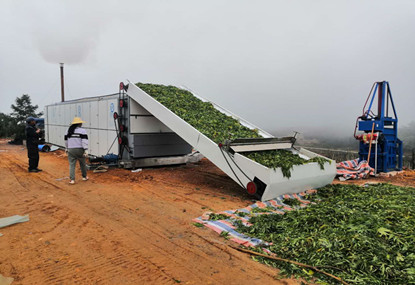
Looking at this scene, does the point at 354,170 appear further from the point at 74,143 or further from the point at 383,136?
the point at 74,143

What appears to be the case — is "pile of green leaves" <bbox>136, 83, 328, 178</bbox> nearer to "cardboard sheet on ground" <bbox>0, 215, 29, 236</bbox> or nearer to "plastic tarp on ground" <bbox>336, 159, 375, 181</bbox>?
"plastic tarp on ground" <bbox>336, 159, 375, 181</bbox>

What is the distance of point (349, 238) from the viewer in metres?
3.67

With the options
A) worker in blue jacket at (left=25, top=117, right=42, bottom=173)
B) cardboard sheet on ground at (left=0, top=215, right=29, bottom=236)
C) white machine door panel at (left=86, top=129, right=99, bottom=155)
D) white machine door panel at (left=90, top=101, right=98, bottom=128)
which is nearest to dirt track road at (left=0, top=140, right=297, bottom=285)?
cardboard sheet on ground at (left=0, top=215, right=29, bottom=236)

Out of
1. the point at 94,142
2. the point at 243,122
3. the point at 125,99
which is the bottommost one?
the point at 94,142

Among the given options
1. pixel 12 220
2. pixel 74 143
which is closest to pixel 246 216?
pixel 12 220

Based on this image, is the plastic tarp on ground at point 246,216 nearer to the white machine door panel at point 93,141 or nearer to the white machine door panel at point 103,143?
the white machine door panel at point 103,143

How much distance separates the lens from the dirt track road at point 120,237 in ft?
10.6

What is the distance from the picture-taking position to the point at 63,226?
15.1ft

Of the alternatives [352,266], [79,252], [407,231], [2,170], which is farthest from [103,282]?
[2,170]

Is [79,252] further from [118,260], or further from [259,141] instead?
[259,141]

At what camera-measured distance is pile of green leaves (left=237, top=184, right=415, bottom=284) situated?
10.3 feet

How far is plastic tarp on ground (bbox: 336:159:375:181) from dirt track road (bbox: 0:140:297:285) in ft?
11.5

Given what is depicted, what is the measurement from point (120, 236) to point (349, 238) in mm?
3082

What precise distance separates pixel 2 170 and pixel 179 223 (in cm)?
819
